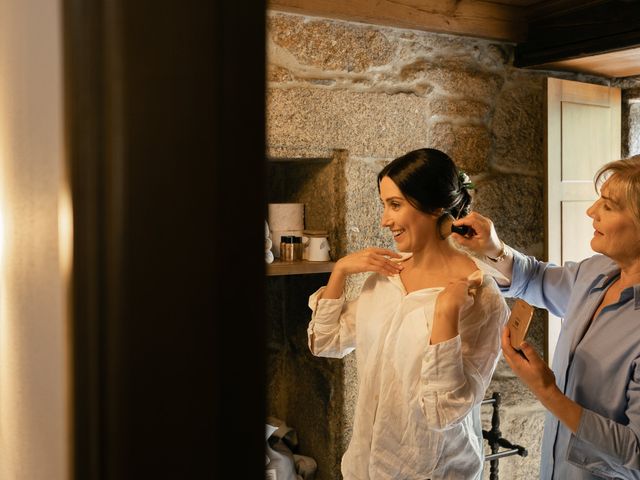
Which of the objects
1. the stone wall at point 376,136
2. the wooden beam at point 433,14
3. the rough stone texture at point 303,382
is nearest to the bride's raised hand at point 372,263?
the stone wall at point 376,136

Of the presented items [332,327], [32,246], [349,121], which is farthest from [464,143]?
[32,246]

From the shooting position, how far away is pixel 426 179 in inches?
79.7

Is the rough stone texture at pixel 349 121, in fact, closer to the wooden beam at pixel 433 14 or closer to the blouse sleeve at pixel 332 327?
the wooden beam at pixel 433 14

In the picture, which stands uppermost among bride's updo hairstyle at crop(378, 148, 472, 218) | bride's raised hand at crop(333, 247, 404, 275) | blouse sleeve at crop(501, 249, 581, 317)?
bride's updo hairstyle at crop(378, 148, 472, 218)

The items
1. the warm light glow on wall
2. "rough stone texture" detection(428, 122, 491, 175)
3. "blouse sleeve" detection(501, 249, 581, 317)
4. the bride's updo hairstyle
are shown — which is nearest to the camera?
the warm light glow on wall

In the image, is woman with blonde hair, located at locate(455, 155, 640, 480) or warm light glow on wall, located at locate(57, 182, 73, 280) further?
woman with blonde hair, located at locate(455, 155, 640, 480)

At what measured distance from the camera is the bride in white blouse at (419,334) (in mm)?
1870

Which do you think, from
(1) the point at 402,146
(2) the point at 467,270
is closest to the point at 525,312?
(2) the point at 467,270

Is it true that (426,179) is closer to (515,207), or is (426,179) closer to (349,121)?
(349,121)

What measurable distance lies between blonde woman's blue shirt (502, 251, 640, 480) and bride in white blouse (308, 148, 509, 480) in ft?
0.70

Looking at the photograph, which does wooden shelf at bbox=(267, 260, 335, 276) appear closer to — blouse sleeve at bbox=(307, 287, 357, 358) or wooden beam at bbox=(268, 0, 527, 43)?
blouse sleeve at bbox=(307, 287, 357, 358)

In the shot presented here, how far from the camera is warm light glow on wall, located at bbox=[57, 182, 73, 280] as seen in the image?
296mm

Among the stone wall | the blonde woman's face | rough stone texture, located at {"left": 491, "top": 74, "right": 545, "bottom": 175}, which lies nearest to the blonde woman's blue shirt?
the blonde woman's face

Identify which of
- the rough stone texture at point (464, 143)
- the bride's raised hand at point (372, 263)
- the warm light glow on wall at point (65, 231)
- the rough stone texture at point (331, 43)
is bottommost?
the bride's raised hand at point (372, 263)
